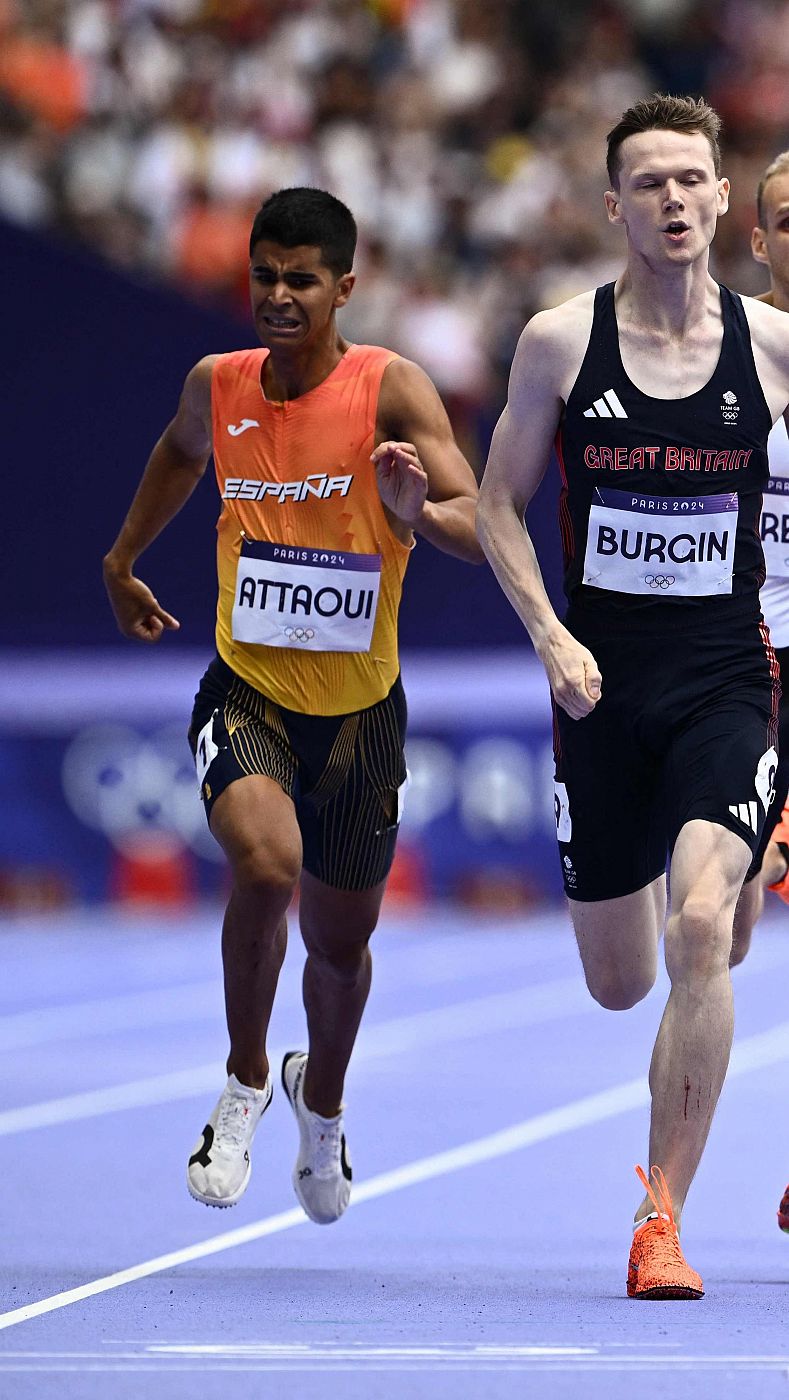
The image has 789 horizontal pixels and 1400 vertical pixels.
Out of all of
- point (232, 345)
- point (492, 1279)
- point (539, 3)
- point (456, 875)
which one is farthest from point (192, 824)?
point (492, 1279)

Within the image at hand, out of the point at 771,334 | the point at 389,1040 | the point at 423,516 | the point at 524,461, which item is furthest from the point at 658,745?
the point at 389,1040

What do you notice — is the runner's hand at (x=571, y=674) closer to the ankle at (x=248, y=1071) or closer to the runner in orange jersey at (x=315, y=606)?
the runner in orange jersey at (x=315, y=606)

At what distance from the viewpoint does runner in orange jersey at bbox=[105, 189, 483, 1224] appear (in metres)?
5.75

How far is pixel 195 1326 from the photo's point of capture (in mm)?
4477

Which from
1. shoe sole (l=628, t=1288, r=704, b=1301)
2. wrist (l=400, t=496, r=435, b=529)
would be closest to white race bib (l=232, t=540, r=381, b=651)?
wrist (l=400, t=496, r=435, b=529)

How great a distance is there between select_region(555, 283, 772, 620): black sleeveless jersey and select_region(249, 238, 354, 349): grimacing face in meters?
0.93

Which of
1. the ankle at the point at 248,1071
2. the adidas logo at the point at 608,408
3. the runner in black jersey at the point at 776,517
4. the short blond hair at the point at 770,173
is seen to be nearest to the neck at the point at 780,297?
the runner in black jersey at the point at 776,517

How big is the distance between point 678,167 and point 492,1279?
2.47m

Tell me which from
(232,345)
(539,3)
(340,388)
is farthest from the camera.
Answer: (539,3)

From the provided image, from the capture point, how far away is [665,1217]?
15.4 feet

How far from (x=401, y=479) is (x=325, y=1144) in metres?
1.75

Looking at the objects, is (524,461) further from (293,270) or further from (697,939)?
(697,939)

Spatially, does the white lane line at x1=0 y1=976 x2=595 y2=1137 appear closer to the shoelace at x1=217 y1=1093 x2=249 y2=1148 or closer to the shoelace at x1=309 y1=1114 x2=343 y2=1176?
the shoelace at x1=309 y1=1114 x2=343 y2=1176

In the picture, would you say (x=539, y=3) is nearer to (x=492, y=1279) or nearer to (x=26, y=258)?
(x=26, y=258)
